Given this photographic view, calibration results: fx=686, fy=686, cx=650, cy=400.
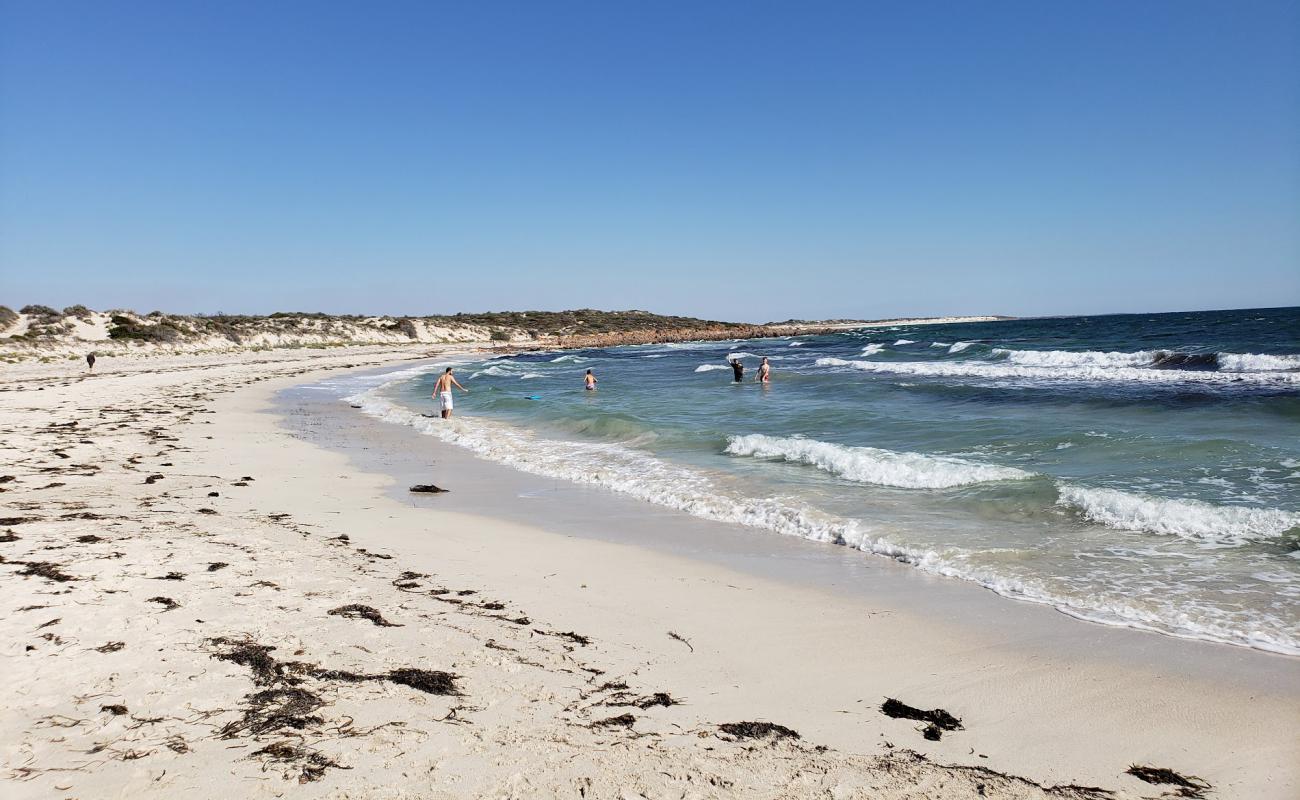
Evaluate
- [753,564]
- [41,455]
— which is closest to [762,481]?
[753,564]

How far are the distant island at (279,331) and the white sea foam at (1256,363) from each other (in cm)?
5322

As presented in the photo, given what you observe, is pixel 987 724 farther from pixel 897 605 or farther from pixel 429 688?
pixel 429 688

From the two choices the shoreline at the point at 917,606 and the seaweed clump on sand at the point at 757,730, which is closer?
the seaweed clump on sand at the point at 757,730

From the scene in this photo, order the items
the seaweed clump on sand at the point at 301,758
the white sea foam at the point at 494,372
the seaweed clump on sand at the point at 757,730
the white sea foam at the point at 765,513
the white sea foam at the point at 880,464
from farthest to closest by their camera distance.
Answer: the white sea foam at the point at 494,372 → the white sea foam at the point at 880,464 → the white sea foam at the point at 765,513 → the seaweed clump on sand at the point at 757,730 → the seaweed clump on sand at the point at 301,758

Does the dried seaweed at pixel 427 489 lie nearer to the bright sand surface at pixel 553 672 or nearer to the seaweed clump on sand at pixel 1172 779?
the bright sand surface at pixel 553 672

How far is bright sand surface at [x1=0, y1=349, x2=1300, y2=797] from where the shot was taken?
2.96 m

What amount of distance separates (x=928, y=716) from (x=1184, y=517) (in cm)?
562

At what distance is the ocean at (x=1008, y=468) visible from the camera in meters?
5.84

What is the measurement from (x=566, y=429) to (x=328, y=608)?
11.9 metres

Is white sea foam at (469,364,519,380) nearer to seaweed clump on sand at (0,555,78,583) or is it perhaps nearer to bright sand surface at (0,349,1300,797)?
bright sand surface at (0,349,1300,797)

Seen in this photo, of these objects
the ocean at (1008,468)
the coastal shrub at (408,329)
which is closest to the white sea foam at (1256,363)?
the ocean at (1008,468)

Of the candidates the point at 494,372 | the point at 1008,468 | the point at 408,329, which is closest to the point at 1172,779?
the point at 1008,468

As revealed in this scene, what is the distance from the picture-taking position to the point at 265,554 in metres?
6.03

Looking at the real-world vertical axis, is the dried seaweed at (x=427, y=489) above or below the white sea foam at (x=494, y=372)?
below
